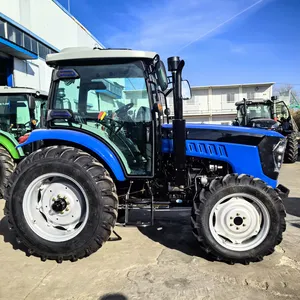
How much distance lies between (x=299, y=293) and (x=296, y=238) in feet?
4.72

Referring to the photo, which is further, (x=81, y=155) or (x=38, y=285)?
(x=81, y=155)

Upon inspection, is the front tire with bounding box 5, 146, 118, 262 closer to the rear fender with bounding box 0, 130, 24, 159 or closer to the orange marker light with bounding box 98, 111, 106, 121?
the orange marker light with bounding box 98, 111, 106, 121

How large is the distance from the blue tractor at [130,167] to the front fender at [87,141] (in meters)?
0.01

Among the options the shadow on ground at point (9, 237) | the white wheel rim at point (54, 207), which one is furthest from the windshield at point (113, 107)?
the shadow on ground at point (9, 237)

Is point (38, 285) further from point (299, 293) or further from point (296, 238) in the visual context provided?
point (296, 238)

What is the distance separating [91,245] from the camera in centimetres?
327

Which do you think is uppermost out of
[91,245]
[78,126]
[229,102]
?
[229,102]

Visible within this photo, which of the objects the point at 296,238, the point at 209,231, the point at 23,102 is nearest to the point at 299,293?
the point at 209,231

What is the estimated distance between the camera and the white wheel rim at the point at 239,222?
3.22 meters

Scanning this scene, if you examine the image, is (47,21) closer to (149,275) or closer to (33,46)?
(33,46)

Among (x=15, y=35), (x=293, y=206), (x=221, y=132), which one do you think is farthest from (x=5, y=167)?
(x=15, y=35)

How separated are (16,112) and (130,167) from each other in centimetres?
450

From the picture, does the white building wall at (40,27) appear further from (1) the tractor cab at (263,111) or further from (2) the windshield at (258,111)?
(2) the windshield at (258,111)

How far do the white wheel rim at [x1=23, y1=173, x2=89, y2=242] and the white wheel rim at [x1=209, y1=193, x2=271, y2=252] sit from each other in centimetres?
144
